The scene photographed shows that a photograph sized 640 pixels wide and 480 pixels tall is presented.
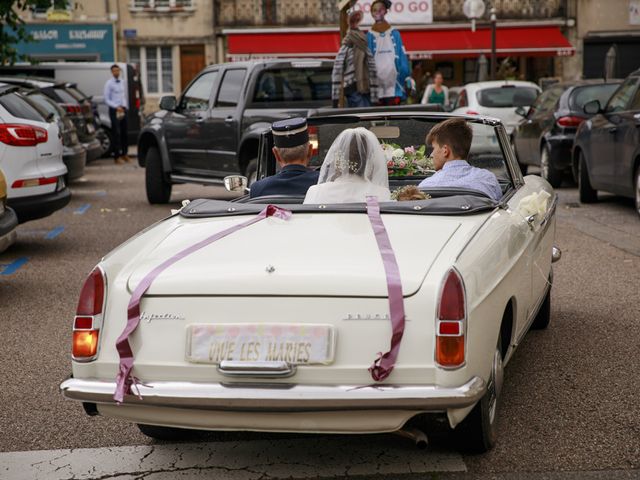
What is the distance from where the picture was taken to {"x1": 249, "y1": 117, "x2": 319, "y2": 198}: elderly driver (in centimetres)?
608

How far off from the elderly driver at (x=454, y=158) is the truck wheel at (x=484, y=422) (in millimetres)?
1365

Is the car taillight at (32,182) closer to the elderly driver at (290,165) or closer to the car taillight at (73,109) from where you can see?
the elderly driver at (290,165)

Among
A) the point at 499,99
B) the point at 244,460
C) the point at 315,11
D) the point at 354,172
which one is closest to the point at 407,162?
the point at 354,172

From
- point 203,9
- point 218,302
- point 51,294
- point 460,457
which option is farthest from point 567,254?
point 203,9

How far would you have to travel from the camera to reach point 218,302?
4328mm

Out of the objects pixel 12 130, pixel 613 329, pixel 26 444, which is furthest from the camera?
pixel 12 130

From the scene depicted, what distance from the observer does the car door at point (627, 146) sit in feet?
42.3

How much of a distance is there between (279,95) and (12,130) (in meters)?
3.86

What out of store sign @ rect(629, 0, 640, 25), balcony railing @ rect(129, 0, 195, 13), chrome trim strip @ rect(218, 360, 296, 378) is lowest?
chrome trim strip @ rect(218, 360, 296, 378)

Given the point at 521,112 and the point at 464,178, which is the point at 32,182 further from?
the point at 521,112

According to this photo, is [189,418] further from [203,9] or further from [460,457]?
[203,9]

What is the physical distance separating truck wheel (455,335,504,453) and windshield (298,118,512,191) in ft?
6.42

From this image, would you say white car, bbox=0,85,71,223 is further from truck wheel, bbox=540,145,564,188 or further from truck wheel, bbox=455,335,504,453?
truck wheel, bbox=540,145,564,188

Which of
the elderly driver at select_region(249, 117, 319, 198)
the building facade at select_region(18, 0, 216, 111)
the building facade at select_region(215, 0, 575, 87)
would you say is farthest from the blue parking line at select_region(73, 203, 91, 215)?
the building facade at select_region(18, 0, 216, 111)
